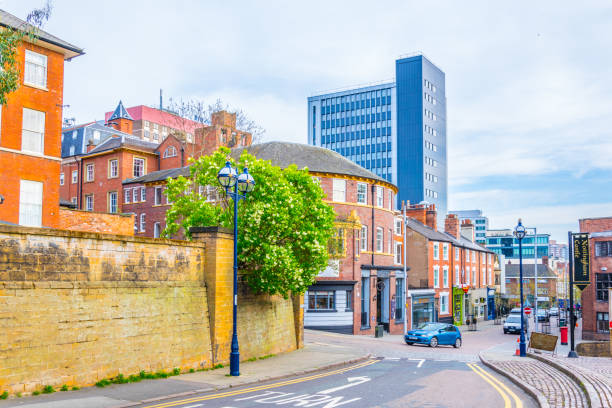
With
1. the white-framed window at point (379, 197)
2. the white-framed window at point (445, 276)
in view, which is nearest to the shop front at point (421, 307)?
the white-framed window at point (445, 276)

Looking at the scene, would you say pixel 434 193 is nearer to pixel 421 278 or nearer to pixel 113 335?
pixel 421 278

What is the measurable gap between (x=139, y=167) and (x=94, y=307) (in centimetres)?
4195

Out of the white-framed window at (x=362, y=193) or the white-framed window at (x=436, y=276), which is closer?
the white-framed window at (x=362, y=193)

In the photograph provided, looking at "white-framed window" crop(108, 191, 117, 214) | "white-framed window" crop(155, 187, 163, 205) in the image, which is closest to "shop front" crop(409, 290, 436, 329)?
"white-framed window" crop(155, 187, 163, 205)

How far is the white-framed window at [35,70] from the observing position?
2711 cm

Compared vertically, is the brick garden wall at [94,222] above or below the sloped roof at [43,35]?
below

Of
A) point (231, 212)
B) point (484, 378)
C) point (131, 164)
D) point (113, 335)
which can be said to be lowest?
point (484, 378)

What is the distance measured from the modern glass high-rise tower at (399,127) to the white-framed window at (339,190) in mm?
79189

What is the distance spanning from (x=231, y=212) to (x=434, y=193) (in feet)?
352

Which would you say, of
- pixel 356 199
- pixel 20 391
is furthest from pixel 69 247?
pixel 356 199

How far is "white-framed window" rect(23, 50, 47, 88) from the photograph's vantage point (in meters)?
27.1

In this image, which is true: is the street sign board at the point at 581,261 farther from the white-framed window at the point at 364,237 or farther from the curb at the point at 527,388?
the curb at the point at 527,388

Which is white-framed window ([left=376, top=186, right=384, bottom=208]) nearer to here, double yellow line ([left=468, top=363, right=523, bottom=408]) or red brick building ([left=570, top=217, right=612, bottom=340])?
red brick building ([left=570, top=217, right=612, bottom=340])

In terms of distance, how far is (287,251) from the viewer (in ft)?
69.2
